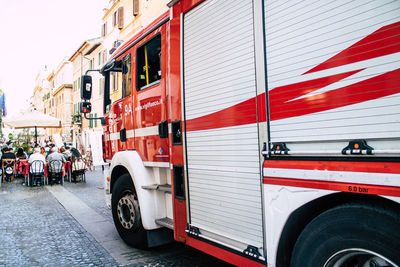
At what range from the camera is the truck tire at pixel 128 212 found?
423 cm

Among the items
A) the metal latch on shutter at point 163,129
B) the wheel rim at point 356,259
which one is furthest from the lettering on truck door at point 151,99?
the wheel rim at point 356,259

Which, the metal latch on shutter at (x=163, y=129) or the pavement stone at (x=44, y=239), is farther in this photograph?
the pavement stone at (x=44, y=239)

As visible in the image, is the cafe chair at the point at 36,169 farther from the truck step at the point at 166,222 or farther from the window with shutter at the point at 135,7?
the window with shutter at the point at 135,7

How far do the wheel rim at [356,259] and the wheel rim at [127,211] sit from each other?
2797 millimetres

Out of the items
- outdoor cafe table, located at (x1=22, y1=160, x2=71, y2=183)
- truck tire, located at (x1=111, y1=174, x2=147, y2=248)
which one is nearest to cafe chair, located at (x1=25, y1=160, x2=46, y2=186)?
outdoor cafe table, located at (x1=22, y1=160, x2=71, y2=183)

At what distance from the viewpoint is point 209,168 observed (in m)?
2.95

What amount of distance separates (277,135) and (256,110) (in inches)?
10.7

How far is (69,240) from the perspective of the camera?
16.7ft

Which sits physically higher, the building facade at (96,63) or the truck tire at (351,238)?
the building facade at (96,63)

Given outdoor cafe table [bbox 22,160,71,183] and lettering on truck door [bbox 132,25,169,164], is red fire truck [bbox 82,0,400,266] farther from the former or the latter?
outdoor cafe table [bbox 22,160,71,183]

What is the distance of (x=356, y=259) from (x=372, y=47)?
1183 millimetres

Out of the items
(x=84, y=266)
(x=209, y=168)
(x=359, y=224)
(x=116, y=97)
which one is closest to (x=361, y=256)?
(x=359, y=224)

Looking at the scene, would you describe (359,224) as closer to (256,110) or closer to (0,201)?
(256,110)

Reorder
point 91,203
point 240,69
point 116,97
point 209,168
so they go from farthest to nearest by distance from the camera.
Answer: point 91,203 → point 116,97 → point 209,168 → point 240,69
